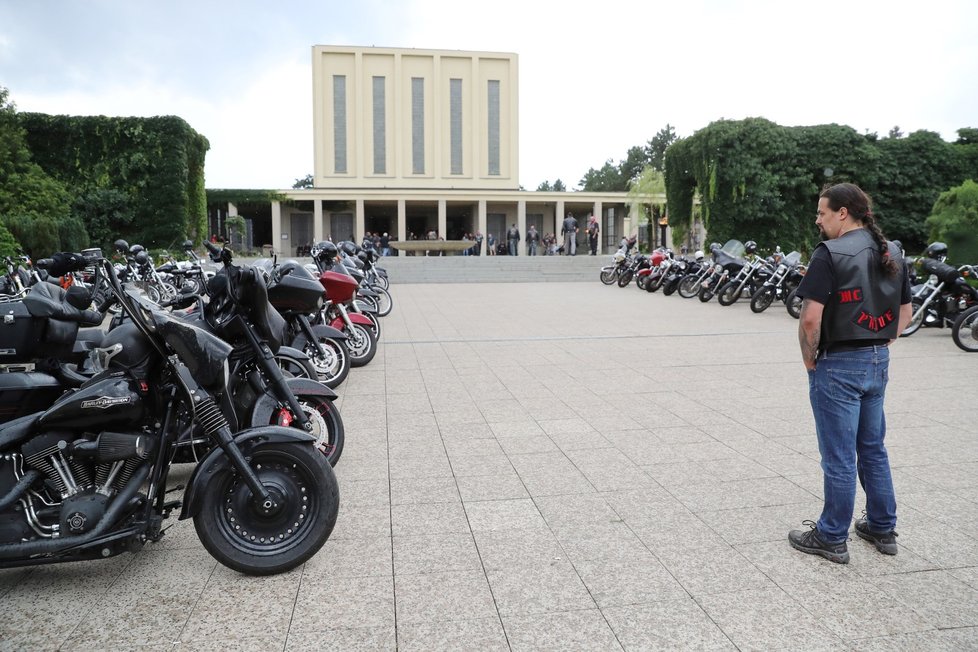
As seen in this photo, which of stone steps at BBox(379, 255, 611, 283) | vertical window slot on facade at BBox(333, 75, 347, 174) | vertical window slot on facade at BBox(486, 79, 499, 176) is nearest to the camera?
stone steps at BBox(379, 255, 611, 283)

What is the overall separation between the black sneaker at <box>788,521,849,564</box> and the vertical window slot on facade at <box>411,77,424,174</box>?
157 ft

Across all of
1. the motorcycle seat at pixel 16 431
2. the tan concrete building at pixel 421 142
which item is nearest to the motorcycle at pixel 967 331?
the motorcycle seat at pixel 16 431

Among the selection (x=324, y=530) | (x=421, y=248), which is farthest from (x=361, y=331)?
(x=421, y=248)

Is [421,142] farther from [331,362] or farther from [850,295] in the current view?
[850,295]

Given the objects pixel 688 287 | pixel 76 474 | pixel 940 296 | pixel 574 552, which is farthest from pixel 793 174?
pixel 76 474

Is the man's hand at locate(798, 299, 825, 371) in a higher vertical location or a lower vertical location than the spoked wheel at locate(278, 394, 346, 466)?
higher

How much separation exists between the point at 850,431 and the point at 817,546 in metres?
0.54

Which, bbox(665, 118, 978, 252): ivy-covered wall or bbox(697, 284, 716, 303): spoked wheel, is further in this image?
bbox(665, 118, 978, 252): ivy-covered wall

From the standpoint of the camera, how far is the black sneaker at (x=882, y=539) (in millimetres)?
3123

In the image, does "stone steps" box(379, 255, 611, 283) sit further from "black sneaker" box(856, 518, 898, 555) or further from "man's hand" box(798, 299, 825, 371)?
"man's hand" box(798, 299, 825, 371)

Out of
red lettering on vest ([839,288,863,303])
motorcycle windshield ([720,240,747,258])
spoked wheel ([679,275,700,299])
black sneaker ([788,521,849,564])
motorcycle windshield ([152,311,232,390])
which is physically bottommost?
black sneaker ([788,521,849,564])

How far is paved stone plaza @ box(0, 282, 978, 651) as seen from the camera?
2.53 meters

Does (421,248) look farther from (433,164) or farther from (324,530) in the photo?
(324,530)


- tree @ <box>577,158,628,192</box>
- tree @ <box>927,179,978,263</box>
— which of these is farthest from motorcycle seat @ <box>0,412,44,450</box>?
tree @ <box>577,158,628,192</box>
